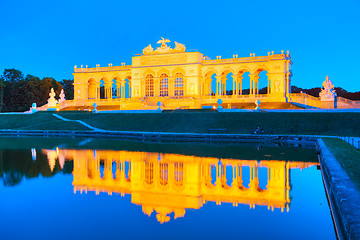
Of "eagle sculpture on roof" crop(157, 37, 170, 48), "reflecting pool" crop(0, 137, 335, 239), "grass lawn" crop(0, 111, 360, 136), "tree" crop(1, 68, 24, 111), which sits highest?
"eagle sculpture on roof" crop(157, 37, 170, 48)

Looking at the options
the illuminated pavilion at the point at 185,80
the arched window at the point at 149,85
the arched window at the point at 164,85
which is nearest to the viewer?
the illuminated pavilion at the point at 185,80

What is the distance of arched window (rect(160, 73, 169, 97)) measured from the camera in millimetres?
65812

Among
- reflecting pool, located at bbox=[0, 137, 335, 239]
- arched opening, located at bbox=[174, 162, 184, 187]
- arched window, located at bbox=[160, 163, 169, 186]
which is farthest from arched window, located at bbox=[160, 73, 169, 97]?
arched window, located at bbox=[160, 163, 169, 186]

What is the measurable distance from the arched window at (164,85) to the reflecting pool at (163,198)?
45.3 metres

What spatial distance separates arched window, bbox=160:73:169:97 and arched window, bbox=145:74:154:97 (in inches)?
65.7

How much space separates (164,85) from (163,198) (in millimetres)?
54456

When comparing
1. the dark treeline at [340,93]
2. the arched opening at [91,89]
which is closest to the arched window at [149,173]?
the arched opening at [91,89]

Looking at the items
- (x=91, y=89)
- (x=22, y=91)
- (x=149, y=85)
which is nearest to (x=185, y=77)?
(x=149, y=85)

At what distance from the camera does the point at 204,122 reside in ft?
139

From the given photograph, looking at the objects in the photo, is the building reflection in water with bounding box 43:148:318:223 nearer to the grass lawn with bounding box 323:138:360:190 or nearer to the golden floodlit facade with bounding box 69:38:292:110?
the grass lawn with bounding box 323:138:360:190

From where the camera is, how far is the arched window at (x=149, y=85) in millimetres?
66625

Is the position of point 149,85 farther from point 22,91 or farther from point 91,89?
point 22,91

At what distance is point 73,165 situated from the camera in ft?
63.3

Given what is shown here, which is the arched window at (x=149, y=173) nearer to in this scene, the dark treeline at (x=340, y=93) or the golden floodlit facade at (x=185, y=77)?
the golden floodlit facade at (x=185, y=77)
